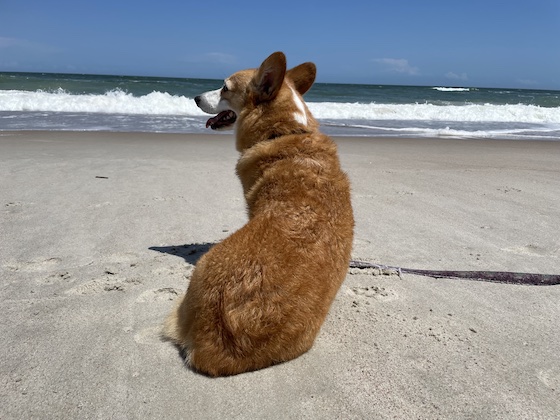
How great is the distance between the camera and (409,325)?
10.0 feet

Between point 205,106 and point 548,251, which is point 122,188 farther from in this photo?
point 548,251

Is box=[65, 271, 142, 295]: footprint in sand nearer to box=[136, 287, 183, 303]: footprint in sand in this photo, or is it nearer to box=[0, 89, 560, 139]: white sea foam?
box=[136, 287, 183, 303]: footprint in sand

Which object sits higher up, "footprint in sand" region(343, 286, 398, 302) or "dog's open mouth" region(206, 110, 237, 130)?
"dog's open mouth" region(206, 110, 237, 130)

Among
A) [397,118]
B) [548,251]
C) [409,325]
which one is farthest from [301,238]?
[397,118]

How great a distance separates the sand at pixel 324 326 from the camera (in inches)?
89.6

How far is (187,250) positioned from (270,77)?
190 cm

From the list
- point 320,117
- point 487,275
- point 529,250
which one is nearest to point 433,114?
point 320,117

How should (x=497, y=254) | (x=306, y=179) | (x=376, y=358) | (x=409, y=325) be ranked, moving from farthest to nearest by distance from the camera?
(x=497, y=254) < (x=409, y=325) < (x=306, y=179) < (x=376, y=358)

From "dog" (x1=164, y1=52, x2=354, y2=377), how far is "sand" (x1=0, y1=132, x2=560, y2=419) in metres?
0.17

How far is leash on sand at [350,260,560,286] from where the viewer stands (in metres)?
3.60

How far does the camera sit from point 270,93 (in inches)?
128

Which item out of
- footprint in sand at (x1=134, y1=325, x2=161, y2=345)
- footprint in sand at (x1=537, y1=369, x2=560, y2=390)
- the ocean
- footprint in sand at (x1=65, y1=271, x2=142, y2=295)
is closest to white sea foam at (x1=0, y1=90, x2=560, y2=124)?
the ocean

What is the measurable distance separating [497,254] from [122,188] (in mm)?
4778

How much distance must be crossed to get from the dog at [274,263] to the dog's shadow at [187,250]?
1247mm
